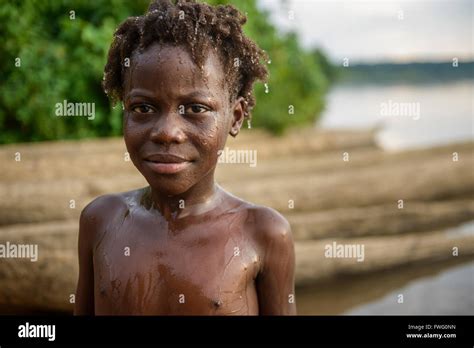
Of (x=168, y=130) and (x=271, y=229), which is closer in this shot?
(x=168, y=130)

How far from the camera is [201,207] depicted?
1.69 meters

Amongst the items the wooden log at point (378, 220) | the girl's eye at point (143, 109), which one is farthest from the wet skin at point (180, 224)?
the wooden log at point (378, 220)

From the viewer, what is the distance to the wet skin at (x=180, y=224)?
1521mm

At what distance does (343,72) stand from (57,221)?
14.8m

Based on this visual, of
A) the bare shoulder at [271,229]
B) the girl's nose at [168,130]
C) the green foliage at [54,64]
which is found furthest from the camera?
the green foliage at [54,64]

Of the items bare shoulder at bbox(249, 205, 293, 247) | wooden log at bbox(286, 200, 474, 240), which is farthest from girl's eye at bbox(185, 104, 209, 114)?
wooden log at bbox(286, 200, 474, 240)

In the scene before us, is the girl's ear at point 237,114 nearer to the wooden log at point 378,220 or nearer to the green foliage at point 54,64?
the wooden log at point 378,220

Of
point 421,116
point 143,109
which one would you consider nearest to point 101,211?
point 143,109

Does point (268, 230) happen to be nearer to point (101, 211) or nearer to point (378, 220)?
point (101, 211)

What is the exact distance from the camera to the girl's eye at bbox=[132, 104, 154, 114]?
153 cm

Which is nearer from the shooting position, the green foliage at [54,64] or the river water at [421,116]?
the green foliage at [54,64]

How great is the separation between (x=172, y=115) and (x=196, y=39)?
0.20 metres

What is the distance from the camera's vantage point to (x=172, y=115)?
4.98 feet

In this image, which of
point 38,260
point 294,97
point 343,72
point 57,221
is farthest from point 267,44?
point 343,72
